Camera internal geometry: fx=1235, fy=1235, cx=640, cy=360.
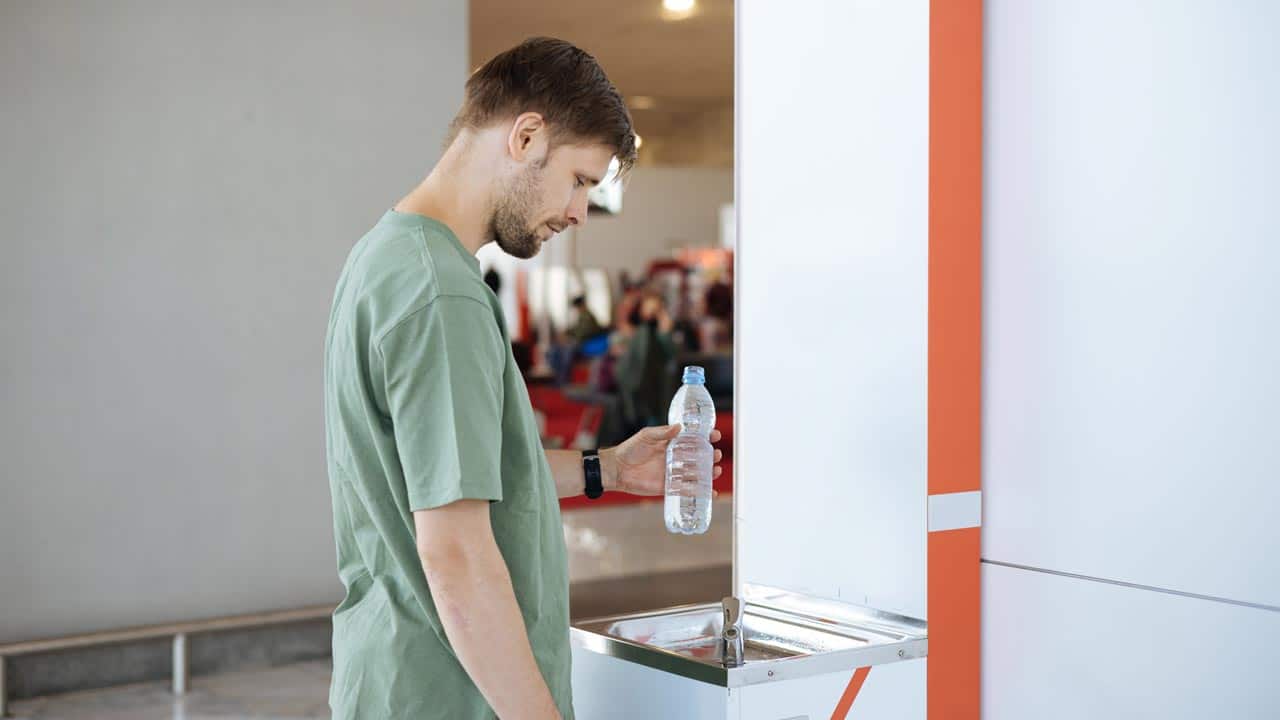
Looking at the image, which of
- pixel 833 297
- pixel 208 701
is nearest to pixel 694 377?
pixel 833 297

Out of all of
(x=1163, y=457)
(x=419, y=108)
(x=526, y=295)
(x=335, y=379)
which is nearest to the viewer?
(x=335, y=379)

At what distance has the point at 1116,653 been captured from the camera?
2236 millimetres

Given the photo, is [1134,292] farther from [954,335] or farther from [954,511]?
[954,511]

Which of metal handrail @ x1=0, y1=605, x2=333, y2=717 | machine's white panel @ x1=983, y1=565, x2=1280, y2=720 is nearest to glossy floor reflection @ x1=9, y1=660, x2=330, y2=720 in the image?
metal handrail @ x1=0, y1=605, x2=333, y2=717

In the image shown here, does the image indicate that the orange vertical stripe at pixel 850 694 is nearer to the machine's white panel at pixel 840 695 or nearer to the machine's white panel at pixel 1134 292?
the machine's white panel at pixel 840 695

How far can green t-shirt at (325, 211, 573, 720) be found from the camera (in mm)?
1481

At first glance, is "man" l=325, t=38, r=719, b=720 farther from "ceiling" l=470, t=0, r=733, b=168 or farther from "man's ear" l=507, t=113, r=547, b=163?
"ceiling" l=470, t=0, r=733, b=168

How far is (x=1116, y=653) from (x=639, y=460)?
3.06 ft

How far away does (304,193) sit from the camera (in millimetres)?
5410

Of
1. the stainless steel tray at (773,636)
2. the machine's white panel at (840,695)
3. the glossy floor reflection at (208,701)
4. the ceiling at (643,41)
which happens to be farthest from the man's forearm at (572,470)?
the ceiling at (643,41)

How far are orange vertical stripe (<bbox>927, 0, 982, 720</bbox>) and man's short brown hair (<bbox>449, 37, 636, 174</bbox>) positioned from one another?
0.88 m

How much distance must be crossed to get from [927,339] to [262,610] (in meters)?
3.88

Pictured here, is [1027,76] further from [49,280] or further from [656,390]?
[656,390]

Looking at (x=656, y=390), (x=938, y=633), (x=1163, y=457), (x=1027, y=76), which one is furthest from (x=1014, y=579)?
(x=656, y=390)
